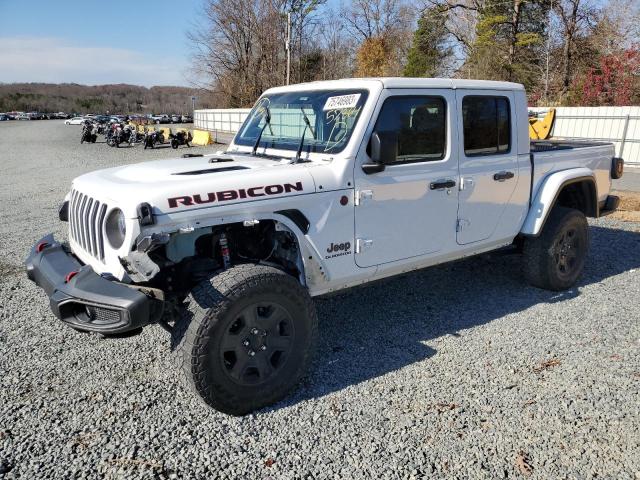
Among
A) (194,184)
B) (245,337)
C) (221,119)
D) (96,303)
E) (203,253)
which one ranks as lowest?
(245,337)

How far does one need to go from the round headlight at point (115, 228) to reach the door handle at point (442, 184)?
2.27 m

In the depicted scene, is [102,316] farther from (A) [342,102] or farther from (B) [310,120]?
(A) [342,102]

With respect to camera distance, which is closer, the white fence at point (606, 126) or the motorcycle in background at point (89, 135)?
the white fence at point (606, 126)

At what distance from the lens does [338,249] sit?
11.7 feet

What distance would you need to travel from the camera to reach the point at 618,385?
3525mm

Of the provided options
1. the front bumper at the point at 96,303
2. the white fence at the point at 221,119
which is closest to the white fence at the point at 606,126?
the front bumper at the point at 96,303

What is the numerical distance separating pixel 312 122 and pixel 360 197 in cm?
78

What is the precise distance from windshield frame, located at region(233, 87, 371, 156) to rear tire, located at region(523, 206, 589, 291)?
2.54m

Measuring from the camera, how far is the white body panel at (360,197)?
3.05 metres

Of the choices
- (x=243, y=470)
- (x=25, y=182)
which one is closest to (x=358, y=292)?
(x=243, y=470)

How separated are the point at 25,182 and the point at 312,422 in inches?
520

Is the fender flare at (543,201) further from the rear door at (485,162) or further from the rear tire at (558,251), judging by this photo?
the rear door at (485,162)

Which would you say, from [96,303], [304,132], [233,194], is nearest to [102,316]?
[96,303]

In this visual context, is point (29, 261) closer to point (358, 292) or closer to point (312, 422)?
point (312, 422)
